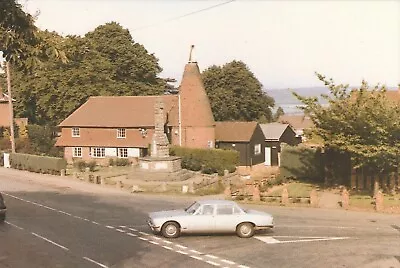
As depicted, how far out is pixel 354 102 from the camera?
103 feet

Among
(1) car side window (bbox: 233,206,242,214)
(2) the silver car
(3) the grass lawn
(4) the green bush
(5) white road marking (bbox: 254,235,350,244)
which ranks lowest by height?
(5) white road marking (bbox: 254,235,350,244)

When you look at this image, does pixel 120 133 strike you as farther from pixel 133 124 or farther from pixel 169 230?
pixel 169 230

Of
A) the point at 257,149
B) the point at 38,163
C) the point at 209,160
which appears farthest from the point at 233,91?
the point at 38,163

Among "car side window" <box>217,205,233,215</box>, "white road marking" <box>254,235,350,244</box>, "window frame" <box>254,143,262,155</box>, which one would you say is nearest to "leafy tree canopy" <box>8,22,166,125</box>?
"window frame" <box>254,143,262,155</box>

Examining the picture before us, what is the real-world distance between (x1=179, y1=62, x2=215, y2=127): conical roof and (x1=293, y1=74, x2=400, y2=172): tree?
1868 centimetres

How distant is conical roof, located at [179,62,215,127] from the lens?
5122 centimetres

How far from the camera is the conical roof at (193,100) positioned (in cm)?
Result: 5122

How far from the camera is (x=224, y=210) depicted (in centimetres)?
2038

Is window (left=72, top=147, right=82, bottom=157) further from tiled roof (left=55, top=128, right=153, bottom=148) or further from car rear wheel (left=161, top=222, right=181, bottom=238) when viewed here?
car rear wheel (left=161, top=222, right=181, bottom=238)

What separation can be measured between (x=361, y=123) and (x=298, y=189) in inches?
303

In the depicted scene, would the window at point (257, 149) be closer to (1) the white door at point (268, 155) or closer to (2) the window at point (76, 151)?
(1) the white door at point (268, 155)

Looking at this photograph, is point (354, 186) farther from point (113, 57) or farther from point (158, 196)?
point (113, 57)

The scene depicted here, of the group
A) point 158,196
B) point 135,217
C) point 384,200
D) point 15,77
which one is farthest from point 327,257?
point 15,77

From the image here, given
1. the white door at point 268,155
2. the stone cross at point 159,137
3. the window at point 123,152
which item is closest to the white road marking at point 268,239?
the stone cross at point 159,137
